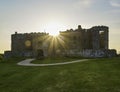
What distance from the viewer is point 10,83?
84.9 ft

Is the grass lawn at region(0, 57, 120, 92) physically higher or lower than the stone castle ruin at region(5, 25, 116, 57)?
lower

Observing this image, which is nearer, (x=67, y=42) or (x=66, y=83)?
(x=66, y=83)

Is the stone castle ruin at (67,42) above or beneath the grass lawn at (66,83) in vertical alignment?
above

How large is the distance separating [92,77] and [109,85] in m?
3.64

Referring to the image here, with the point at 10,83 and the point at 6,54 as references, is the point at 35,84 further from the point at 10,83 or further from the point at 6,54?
the point at 6,54

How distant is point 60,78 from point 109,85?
6135 millimetres

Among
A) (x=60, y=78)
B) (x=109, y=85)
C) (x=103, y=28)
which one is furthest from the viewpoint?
(x=103, y=28)

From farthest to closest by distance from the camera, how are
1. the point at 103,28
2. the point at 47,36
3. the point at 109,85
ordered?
the point at 47,36, the point at 103,28, the point at 109,85

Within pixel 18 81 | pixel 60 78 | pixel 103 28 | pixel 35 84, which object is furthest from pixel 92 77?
pixel 103 28

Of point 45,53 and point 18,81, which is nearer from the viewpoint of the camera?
point 18,81

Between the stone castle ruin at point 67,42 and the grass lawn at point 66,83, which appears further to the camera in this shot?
the stone castle ruin at point 67,42

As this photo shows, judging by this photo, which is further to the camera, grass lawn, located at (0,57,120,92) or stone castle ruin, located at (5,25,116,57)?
stone castle ruin, located at (5,25,116,57)

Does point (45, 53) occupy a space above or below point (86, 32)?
below

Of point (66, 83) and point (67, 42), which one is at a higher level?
point (67, 42)
